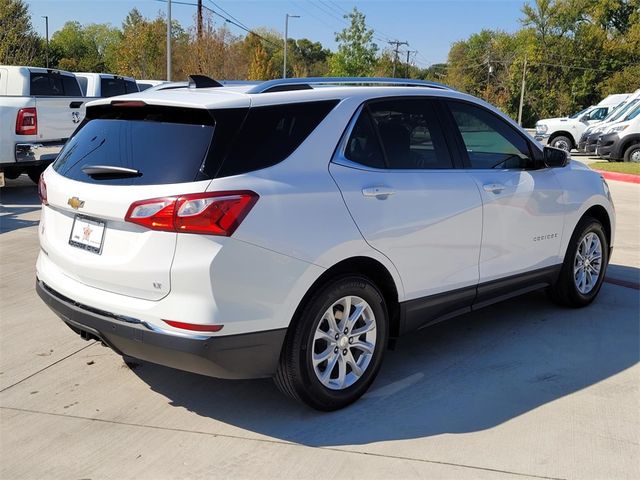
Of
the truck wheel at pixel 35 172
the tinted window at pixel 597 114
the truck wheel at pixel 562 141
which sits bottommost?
the truck wheel at pixel 35 172

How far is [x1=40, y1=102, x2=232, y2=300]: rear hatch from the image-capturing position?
3.14 metres

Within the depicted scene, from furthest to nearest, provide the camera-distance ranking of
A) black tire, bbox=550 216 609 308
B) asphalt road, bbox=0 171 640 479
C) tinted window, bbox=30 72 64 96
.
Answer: tinted window, bbox=30 72 64 96 → black tire, bbox=550 216 609 308 → asphalt road, bbox=0 171 640 479

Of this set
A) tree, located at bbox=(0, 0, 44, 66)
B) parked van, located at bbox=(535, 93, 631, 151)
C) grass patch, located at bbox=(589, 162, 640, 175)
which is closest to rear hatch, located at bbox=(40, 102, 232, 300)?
grass patch, located at bbox=(589, 162, 640, 175)

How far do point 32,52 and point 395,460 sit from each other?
3849 cm

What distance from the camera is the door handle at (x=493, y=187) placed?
175 inches

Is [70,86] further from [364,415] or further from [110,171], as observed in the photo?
[364,415]

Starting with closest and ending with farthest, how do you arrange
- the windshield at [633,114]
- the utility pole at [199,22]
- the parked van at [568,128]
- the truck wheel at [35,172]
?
the truck wheel at [35,172] → the windshield at [633,114] → the parked van at [568,128] → the utility pole at [199,22]

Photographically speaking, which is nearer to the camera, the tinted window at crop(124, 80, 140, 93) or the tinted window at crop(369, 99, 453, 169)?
the tinted window at crop(369, 99, 453, 169)

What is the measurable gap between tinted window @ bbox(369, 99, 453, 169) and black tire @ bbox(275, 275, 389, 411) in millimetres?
798

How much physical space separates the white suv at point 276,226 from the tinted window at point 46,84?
28.1 feet

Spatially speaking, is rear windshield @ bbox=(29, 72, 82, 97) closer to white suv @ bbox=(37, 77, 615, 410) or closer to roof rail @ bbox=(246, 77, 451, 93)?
white suv @ bbox=(37, 77, 615, 410)

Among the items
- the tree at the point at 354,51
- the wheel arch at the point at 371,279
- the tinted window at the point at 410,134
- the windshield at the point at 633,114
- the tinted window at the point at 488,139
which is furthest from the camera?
the tree at the point at 354,51

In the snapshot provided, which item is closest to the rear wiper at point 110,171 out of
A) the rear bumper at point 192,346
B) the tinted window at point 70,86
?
the rear bumper at point 192,346

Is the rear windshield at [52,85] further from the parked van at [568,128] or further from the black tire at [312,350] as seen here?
the parked van at [568,128]
